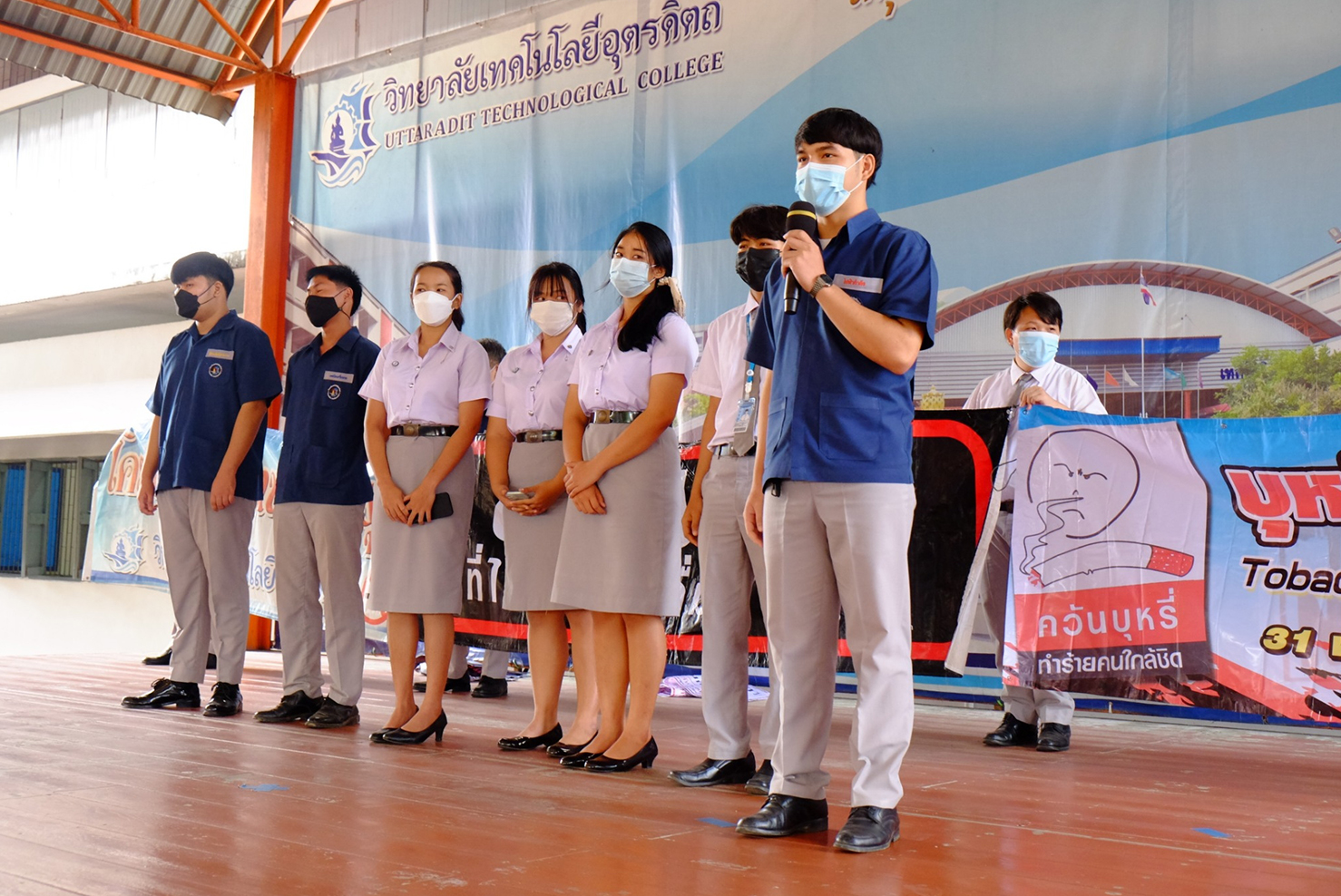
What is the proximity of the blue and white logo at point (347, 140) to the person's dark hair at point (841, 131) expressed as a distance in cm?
572

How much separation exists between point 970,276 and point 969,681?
1701mm

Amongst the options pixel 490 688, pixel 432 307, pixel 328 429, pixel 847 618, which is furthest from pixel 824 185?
pixel 490 688

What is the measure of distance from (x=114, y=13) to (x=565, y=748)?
568cm

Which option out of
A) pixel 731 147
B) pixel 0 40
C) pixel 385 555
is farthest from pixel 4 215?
pixel 385 555

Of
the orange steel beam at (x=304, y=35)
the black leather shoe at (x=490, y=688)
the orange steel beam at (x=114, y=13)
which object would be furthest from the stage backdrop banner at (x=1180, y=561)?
the orange steel beam at (x=114, y=13)

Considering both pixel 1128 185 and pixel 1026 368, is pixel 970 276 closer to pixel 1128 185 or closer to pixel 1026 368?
pixel 1128 185

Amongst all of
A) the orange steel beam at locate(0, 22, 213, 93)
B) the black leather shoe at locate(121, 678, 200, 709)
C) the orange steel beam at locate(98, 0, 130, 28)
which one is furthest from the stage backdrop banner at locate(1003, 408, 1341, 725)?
the orange steel beam at locate(0, 22, 213, 93)

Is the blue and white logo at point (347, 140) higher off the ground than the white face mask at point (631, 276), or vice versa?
the blue and white logo at point (347, 140)

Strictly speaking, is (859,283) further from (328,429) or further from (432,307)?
(328,429)

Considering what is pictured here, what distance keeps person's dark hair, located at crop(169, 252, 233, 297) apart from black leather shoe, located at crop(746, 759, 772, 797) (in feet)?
8.91

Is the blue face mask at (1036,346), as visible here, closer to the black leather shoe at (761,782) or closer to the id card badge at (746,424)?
the id card badge at (746,424)

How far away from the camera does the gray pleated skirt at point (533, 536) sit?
333 centimetres

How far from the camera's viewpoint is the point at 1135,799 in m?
2.77

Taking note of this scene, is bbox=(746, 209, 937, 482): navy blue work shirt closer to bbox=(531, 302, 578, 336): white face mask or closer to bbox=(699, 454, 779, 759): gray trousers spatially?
bbox=(699, 454, 779, 759): gray trousers
